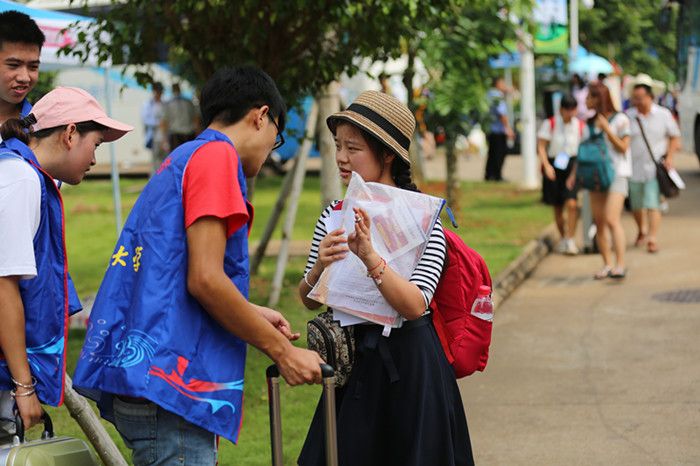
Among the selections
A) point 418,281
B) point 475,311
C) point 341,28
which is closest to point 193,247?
point 418,281

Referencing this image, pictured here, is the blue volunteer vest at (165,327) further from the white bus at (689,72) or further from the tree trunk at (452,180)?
the white bus at (689,72)

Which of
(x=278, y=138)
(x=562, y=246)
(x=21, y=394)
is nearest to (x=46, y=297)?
(x=21, y=394)

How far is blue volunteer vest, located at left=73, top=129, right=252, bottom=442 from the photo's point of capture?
3262 millimetres

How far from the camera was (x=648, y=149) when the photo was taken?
1257cm

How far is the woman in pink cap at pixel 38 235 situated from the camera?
134 inches

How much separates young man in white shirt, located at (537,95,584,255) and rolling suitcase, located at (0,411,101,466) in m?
9.89

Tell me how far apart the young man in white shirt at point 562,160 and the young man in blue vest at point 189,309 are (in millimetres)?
9869

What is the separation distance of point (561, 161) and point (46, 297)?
397 inches

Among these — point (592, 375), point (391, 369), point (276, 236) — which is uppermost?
point (391, 369)

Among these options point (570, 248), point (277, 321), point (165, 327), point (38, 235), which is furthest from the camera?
point (570, 248)

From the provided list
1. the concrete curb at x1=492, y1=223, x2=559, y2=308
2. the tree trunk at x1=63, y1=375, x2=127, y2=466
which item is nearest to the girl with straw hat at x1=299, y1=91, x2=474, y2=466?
the tree trunk at x1=63, y1=375, x2=127, y2=466

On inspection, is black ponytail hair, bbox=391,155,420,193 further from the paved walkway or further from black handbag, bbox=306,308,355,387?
the paved walkway

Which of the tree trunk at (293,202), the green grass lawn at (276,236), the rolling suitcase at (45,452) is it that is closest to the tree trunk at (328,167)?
the tree trunk at (293,202)

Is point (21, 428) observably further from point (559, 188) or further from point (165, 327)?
point (559, 188)
